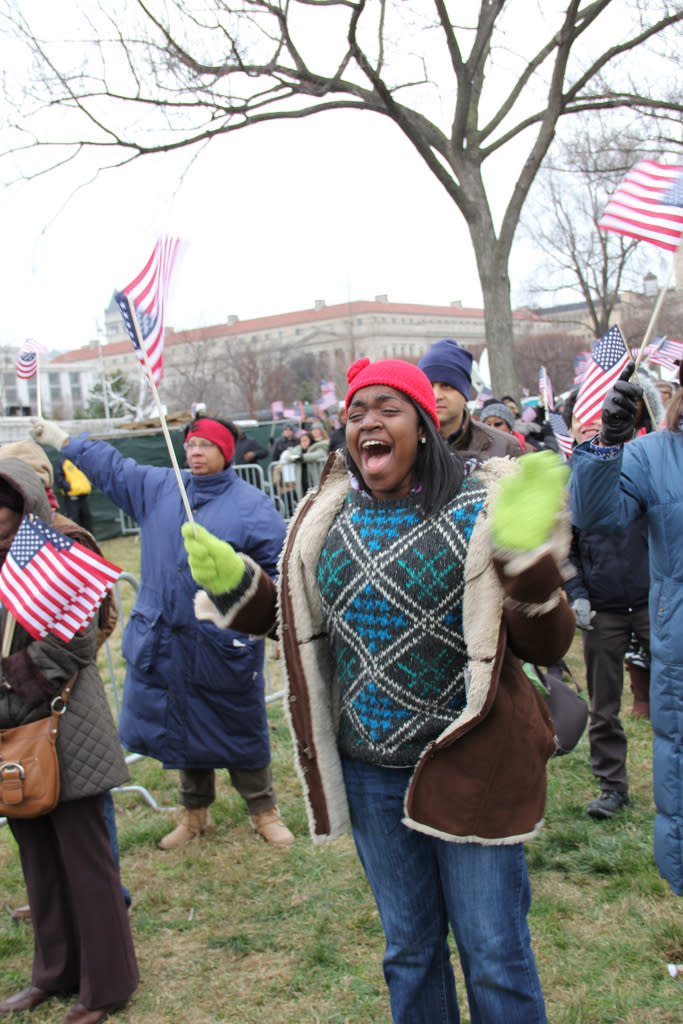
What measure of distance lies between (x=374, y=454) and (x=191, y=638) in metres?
2.31

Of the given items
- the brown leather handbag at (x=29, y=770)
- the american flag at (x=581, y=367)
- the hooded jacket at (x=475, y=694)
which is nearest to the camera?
the hooded jacket at (x=475, y=694)

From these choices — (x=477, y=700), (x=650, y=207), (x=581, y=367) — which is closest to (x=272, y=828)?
(x=477, y=700)

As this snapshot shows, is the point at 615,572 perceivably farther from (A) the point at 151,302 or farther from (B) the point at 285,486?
(B) the point at 285,486

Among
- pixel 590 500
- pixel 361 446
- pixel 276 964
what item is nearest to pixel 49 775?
pixel 276 964

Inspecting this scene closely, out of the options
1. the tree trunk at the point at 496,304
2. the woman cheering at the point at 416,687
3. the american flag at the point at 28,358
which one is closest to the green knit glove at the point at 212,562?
the woman cheering at the point at 416,687

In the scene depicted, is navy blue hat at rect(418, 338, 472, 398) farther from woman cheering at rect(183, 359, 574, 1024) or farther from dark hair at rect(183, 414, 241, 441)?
woman cheering at rect(183, 359, 574, 1024)

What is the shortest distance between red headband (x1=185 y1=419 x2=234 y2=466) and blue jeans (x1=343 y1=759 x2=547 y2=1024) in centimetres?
236

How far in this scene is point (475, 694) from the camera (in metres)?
2.08

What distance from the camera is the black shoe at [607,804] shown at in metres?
4.41

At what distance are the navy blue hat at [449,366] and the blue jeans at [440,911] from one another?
2122 mm

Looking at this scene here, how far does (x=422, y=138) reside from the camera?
12711 millimetres

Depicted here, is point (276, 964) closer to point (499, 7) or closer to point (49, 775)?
point (49, 775)

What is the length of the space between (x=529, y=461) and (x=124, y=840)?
12.3 ft

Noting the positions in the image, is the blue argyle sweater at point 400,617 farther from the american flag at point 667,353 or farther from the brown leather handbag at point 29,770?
the american flag at point 667,353
